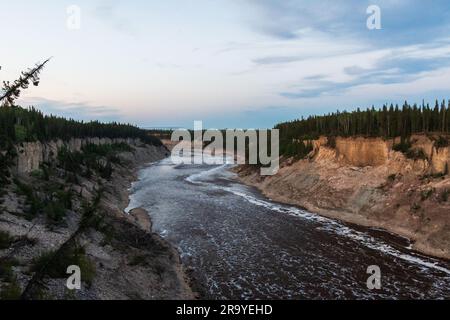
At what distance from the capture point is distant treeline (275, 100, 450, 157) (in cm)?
3766

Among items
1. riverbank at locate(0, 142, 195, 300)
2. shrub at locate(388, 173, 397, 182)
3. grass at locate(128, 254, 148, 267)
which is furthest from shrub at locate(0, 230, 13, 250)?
shrub at locate(388, 173, 397, 182)

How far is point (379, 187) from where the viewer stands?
36469 mm

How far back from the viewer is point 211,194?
49.4 metres

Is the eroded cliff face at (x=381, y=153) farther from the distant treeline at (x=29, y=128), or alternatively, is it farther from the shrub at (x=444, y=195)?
the distant treeline at (x=29, y=128)

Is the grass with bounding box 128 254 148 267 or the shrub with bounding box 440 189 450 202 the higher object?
the shrub with bounding box 440 189 450 202

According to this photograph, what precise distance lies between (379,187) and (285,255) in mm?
15422

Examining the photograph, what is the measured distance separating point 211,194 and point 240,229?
692 inches

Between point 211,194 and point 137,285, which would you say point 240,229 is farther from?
point 211,194

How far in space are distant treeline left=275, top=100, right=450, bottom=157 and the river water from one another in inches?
497

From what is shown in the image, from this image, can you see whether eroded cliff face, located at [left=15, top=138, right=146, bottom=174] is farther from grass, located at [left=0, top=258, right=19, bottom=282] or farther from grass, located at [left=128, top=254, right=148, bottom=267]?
grass, located at [left=0, top=258, right=19, bottom=282]

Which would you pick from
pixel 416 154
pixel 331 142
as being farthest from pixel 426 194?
pixel 331 142

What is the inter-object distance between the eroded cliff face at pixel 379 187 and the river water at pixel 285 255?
2.02 m

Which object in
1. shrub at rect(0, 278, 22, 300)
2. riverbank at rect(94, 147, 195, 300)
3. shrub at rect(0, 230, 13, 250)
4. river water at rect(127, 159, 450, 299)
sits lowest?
river water at rect(127, 159, 450, 299)
